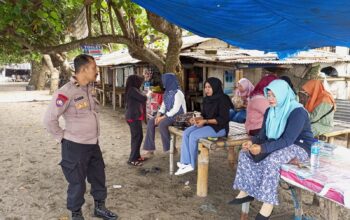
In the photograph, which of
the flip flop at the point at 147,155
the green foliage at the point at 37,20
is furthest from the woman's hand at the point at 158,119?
the green foliage at the point at 37,20

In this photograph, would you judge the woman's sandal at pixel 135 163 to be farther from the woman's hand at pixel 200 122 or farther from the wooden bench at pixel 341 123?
the wooden bench at pixel 341 123

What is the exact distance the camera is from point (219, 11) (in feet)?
10.2

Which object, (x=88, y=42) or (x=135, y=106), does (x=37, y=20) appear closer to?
(x=88, y=42)

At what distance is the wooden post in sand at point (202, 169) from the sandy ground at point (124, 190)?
11 centimetres

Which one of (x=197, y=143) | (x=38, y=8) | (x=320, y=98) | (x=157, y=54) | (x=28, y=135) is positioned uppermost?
(x=38, y=8)

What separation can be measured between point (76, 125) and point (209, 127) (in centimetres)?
199

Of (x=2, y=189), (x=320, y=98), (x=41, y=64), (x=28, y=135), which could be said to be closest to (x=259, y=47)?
(x=320, y=98)

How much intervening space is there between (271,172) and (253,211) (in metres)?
1.24

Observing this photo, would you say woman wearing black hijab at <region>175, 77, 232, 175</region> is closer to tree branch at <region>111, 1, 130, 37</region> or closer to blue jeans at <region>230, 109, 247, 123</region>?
blue jeans at <region>230, 109, 247, 123</region>

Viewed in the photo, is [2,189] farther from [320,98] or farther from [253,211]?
[320,98]

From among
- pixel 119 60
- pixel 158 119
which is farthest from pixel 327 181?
pixel 119 60

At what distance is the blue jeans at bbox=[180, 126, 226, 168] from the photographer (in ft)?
15.0

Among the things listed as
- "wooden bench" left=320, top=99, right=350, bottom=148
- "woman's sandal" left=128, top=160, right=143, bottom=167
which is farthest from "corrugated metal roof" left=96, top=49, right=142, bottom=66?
"wooden bench" left=320, top=99, right=350, bottom=148

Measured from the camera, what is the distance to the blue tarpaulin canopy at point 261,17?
2658 mm
